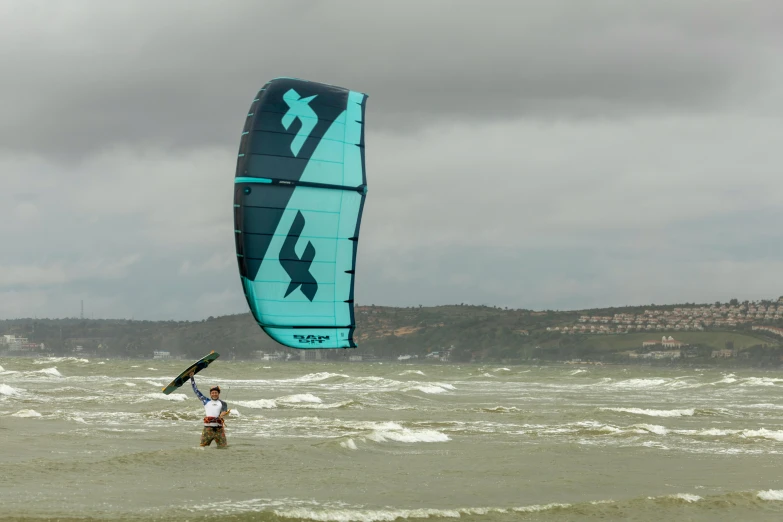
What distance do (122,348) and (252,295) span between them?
559ft

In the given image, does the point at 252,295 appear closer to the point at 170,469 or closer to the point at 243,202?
the point at 243,202

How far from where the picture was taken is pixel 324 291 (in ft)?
37.1

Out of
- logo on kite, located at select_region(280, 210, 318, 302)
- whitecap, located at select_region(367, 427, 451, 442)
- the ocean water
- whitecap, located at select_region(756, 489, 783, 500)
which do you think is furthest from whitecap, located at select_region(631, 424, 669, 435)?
logo on kite, located at select_region(280, 210, 318, 302)

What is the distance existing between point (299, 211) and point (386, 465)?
→ 818 centimetres

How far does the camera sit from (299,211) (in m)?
11.1

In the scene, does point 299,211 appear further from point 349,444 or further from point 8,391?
point 8,391

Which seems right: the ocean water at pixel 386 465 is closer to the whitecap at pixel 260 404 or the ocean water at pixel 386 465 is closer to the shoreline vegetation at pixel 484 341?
the whitecap at pixel 260 404

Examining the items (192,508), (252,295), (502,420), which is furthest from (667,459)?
(252,295)

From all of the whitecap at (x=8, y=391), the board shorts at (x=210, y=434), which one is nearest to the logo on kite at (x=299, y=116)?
the board shorts at (x=210, y=434)

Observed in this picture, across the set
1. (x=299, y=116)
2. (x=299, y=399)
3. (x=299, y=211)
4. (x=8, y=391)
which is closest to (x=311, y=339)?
(x=299, y=211)

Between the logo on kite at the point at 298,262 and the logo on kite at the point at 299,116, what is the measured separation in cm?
79

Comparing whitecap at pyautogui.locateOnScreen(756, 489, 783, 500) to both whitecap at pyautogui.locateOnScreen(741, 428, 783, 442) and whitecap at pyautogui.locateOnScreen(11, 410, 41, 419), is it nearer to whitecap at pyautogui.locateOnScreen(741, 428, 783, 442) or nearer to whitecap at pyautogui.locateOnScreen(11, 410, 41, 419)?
whitecap at pyautogui.locateOnScreen(741, 428, 783, 442)

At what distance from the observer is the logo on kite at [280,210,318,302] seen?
11.1m

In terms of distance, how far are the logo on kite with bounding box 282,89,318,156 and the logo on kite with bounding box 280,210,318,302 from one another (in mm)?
793
